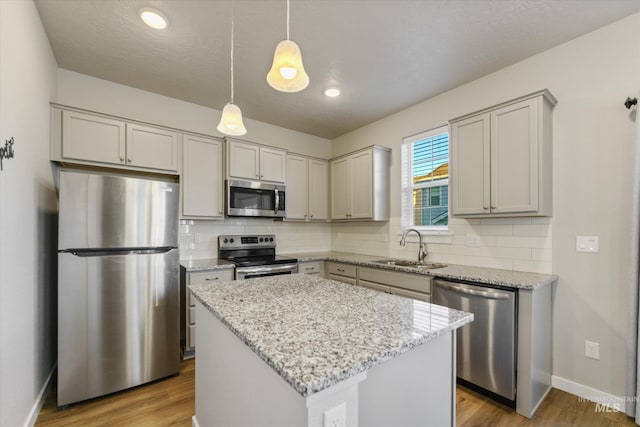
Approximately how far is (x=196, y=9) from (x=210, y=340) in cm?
210

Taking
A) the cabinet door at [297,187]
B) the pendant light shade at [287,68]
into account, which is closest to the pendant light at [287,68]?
the pendant light shade at [287,68]

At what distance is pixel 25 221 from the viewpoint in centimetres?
180

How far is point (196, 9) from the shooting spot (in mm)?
1937

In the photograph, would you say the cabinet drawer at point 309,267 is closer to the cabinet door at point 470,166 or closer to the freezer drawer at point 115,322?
the freezer drawer at point 115,322

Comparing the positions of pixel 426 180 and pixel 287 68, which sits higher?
pixel 287 68

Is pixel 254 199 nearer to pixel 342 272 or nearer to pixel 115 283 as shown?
pixel 342 272

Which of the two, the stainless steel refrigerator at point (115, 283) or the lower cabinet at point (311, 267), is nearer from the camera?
the stainless steel refrigerator at point (115, 283)

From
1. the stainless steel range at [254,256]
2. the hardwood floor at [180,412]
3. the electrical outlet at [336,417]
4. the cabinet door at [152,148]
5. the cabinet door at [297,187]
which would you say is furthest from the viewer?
the cabinet door at [297,187]

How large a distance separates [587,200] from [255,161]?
3144 millimetres

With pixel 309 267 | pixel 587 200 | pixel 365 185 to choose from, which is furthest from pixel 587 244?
pixel 309 267

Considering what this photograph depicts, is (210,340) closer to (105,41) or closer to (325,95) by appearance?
(105,41)

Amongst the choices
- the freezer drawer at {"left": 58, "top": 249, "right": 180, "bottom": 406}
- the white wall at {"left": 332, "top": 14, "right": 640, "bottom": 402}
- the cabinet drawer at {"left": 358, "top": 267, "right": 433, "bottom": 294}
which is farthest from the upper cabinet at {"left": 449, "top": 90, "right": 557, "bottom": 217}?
the freezer drawer at {"left": 58, "top": 249, "right": 180, "bottom": 406}

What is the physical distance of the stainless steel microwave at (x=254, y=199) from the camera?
3301mm

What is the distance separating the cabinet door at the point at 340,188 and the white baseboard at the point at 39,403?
10.7 ft
